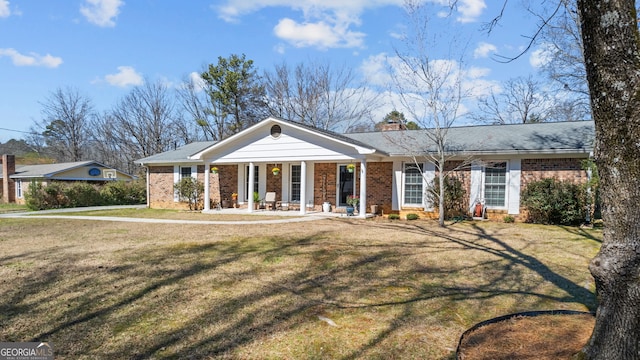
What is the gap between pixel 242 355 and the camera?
329cm

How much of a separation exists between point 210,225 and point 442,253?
7.64 meters

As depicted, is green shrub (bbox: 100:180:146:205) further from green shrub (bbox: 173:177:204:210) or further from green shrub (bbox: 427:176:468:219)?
green shrub (bbox: 427:176:468:219)

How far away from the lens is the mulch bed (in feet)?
9.36

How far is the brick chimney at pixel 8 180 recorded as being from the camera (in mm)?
26953

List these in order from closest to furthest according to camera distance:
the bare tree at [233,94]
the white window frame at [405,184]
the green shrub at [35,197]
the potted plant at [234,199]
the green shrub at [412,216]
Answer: the green shrub at [412,216]
the white window frame at [405,184]
the potted plant at [234,199]
the green shrub at [35,197]
the bare tree at [233,94]

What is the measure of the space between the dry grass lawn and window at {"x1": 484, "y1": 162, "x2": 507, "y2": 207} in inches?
146

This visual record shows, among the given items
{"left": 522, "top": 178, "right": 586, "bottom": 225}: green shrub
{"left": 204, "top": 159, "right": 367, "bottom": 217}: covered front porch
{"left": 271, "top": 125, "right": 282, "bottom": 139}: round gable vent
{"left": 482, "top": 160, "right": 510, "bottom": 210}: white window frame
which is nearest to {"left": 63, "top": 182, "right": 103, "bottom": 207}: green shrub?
{"left": 204, "top": 159, "right": 367, "bottom": 217}: covered front porch

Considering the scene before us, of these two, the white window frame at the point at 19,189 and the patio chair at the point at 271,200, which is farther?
the white window frame at the point at 19,189

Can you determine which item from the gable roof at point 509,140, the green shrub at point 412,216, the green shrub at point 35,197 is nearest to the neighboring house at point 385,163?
the gable roof at point 509,140

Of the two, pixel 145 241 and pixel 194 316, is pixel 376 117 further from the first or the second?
pixel 194 316

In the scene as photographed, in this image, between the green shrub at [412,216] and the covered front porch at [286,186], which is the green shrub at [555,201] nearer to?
the green shrub at [412,216]

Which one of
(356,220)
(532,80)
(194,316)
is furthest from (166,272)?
(532,80)

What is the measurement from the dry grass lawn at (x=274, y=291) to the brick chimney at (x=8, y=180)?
936 inches

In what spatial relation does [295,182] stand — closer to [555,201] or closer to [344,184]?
[344,184]
